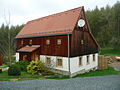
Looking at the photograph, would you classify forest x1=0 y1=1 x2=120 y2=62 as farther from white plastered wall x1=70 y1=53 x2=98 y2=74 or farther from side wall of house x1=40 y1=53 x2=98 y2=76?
side wall of house x1=40 y1=53 x2=98 y2=76

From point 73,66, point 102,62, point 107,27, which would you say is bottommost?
point 102,62

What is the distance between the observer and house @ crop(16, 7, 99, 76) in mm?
13680

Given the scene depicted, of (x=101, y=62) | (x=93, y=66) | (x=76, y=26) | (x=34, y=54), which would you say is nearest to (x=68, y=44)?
(x=76, y=26)

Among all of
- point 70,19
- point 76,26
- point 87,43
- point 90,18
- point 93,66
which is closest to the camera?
point 76,26

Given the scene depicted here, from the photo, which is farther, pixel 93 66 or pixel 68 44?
pixel 93 66

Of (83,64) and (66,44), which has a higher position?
(66,44)

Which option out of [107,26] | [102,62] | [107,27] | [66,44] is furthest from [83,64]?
[107,26]

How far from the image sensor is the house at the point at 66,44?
13.7 m

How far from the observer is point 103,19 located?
40.1 m

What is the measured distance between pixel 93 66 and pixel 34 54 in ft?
31.7

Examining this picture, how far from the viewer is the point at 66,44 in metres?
13.8

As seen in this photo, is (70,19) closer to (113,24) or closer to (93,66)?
(93,66)

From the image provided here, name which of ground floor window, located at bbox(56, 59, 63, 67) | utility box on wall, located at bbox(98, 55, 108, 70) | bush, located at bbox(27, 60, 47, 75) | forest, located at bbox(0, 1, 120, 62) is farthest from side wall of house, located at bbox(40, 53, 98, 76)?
forest, located at bbox(0, 1, 120, 62)

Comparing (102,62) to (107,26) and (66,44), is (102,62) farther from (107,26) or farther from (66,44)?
(107,26)
